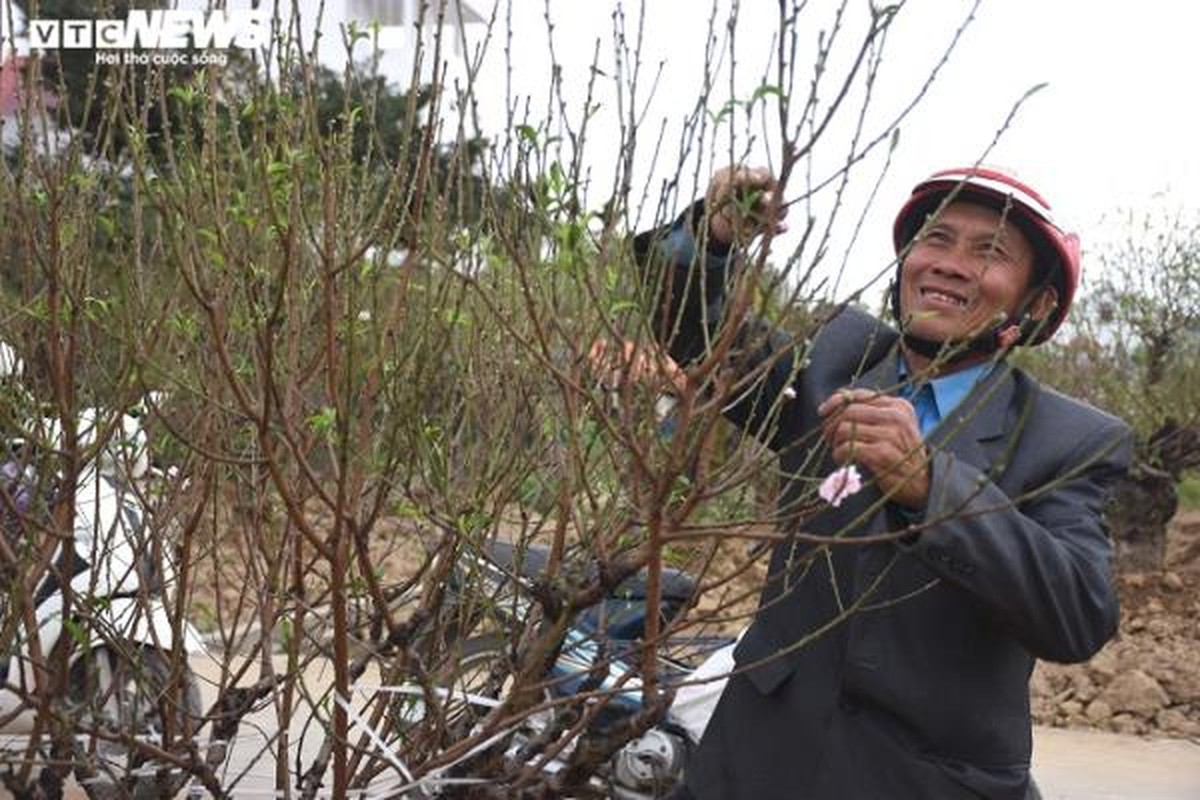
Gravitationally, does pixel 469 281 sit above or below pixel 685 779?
above

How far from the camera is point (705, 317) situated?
7.47 ft

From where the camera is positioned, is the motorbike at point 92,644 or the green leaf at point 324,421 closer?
the green leaf at point 324,421

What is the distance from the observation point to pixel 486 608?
2949 mm

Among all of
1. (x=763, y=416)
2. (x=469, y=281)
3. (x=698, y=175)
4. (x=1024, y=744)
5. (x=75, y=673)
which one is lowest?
(x=75, y=673)

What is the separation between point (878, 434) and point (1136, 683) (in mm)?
6773

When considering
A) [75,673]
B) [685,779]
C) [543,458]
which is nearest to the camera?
[685,779]

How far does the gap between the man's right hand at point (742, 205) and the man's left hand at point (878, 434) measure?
0.22 meters

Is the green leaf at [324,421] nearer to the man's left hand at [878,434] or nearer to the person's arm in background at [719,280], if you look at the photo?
the person's arm in background at [719,280]

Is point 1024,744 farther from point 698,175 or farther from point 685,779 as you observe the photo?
point 698,175

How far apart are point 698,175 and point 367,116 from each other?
704 millimetres

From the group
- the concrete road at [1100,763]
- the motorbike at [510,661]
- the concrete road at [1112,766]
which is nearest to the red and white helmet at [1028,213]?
the motorbike at [510,661]

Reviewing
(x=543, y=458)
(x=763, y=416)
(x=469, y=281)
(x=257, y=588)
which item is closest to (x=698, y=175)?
(x=469, y=281)

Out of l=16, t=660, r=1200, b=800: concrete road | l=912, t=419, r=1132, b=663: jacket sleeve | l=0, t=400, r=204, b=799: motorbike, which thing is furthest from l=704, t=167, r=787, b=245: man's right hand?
l=16, t=660, r=1200, b=800: concrete road

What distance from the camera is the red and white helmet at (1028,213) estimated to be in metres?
2.62
